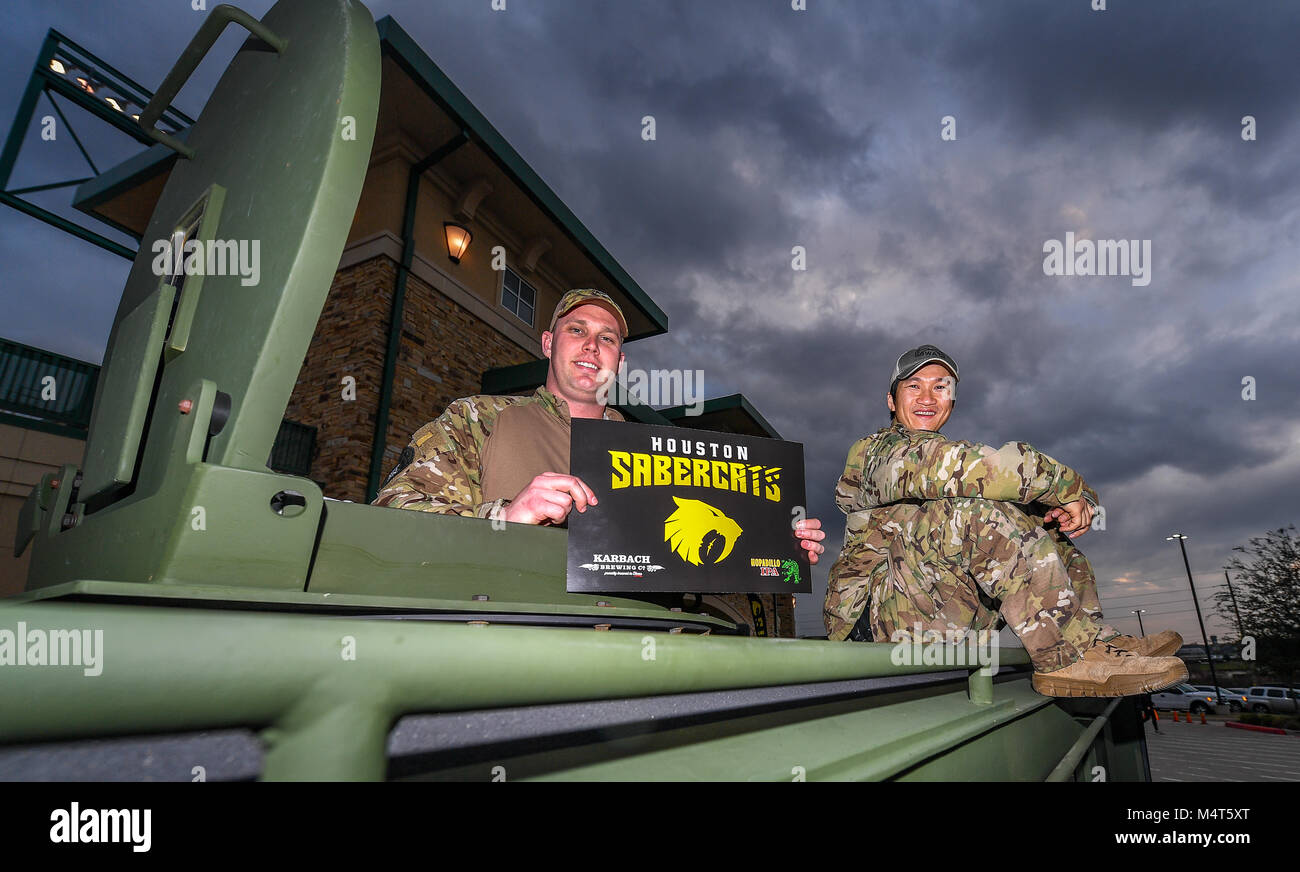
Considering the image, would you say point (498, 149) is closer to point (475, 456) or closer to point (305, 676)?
point (475, 456)

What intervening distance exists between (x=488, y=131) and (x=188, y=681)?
7476 mm

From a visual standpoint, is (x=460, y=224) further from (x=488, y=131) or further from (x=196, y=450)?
(x=196, y=450)

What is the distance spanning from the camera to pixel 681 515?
1367 millimetres

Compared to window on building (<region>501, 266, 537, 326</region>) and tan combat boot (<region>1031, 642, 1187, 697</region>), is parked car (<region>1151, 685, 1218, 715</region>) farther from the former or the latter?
tan combat boot (<region>1031, 642, 1187, 697</region>)

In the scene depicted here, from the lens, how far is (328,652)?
40 centimetres

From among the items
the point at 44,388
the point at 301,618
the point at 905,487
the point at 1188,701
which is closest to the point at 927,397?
the point at 905,487

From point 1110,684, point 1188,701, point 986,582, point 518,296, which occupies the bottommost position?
point 1188,701

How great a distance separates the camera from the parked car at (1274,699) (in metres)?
21.7

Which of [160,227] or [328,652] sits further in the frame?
[160,227]

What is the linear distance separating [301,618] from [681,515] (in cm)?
101

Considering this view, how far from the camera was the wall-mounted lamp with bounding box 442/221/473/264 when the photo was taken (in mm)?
7367

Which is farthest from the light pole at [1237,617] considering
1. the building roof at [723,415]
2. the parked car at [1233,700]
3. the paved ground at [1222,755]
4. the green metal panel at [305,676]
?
the green metal panel at [305,676]

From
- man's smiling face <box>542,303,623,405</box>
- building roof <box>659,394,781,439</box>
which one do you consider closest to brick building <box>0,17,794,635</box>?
building roof <box>659,394,781,439</box>
